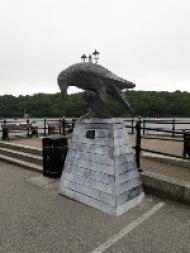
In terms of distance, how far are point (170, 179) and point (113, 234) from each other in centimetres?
211

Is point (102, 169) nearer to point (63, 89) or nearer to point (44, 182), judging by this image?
point (63, 89)

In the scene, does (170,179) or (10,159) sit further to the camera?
(10,159)

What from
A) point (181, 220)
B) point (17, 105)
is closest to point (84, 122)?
point (181, 220)

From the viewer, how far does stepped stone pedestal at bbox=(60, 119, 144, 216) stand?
562 centimetres

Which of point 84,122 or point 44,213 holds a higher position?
point 84,122

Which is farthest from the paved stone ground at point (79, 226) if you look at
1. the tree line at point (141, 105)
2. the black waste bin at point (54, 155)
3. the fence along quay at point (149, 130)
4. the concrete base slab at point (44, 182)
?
the tree line at point (141, 105)

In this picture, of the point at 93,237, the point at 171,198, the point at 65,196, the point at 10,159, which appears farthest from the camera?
the point at 10,159

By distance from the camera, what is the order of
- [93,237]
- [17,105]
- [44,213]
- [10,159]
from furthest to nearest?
[17,105] → [10,159] → [44,213] → [93,237]

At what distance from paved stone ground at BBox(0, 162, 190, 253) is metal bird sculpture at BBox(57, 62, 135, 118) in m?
2.19

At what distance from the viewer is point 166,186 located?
601cm

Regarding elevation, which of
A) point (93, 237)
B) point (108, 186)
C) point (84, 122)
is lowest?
point (93, 237)

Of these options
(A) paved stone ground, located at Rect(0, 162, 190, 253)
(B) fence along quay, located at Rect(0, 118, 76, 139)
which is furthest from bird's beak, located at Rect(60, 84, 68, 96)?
(B) fence along quay, located at Rect(0, 118, 76, 139)

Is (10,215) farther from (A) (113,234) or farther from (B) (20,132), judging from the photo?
(B) (20,132)

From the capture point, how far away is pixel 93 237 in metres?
4.53
